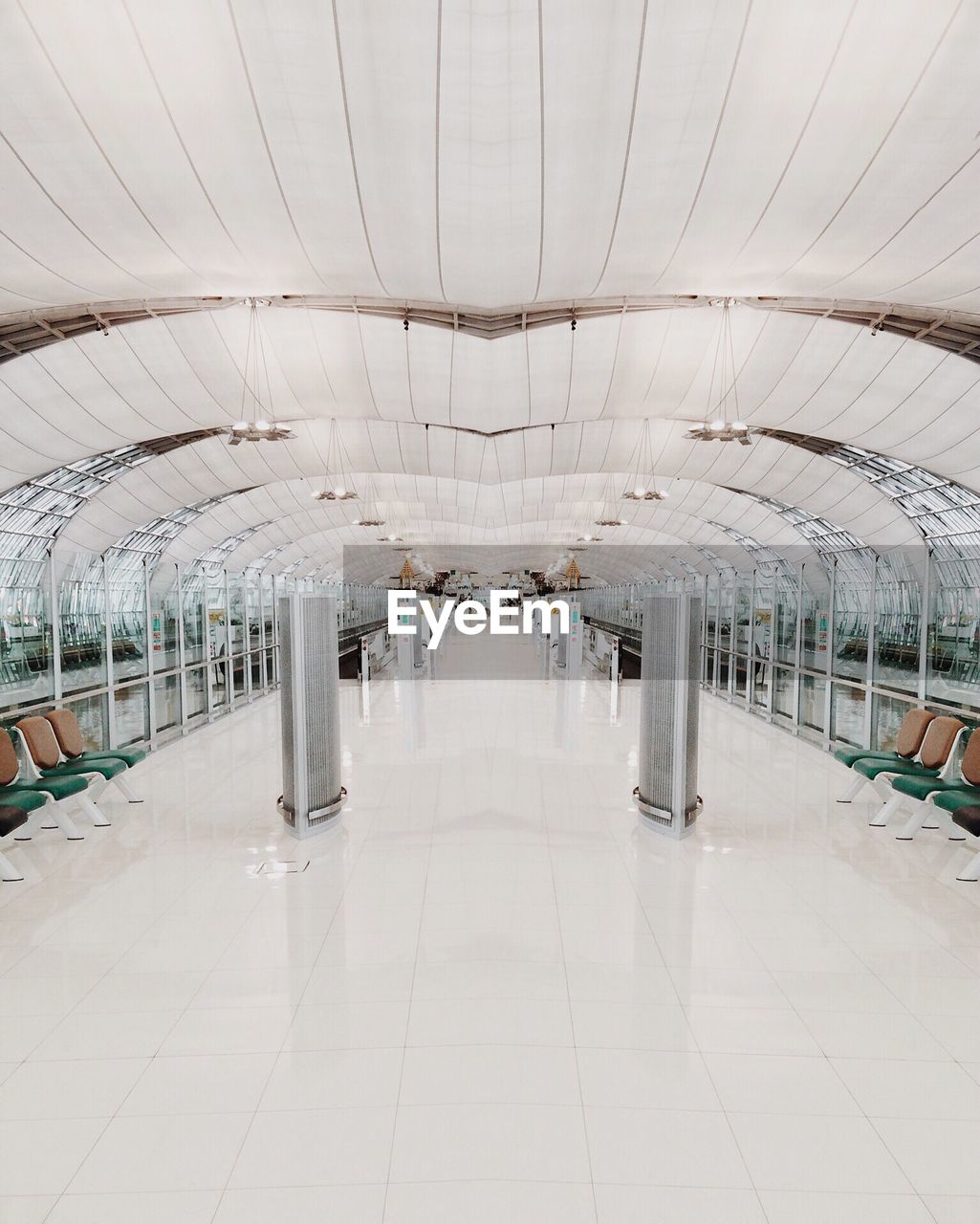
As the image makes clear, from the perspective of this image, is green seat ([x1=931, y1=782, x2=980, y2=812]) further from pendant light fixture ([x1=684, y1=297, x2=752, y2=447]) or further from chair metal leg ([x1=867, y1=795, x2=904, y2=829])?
pendant light fixture ([x1=684, y1=297, x2=752, y2=447])

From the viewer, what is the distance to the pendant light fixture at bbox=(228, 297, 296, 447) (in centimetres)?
1305

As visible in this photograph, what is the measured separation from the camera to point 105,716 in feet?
31.9

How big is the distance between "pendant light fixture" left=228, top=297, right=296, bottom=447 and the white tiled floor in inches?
331

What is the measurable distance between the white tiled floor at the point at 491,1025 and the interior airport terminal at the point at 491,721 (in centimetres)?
3

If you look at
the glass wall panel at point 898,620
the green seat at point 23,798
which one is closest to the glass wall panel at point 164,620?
the green seat at point 23,798

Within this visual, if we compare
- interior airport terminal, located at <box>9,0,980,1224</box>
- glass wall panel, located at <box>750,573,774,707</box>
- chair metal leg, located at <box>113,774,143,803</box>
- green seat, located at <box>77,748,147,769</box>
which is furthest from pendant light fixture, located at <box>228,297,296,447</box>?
glass wall panel, located at <box>750,573,774,707</box>

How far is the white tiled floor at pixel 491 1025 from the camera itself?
2.83 metres

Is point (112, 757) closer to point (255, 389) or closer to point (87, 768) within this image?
point (87, 768)

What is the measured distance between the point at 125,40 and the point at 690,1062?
7.94 meters

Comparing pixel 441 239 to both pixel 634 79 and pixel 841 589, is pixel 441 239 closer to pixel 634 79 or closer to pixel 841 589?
pixel 634 79

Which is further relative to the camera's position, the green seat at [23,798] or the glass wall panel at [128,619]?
the glass wall panel at [128,619]

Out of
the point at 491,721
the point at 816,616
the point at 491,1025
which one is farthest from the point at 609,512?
the point at 491,1025

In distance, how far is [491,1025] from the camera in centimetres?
387

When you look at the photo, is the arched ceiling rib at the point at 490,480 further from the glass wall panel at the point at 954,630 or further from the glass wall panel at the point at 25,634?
the glass wall panel at the point at 25,634
